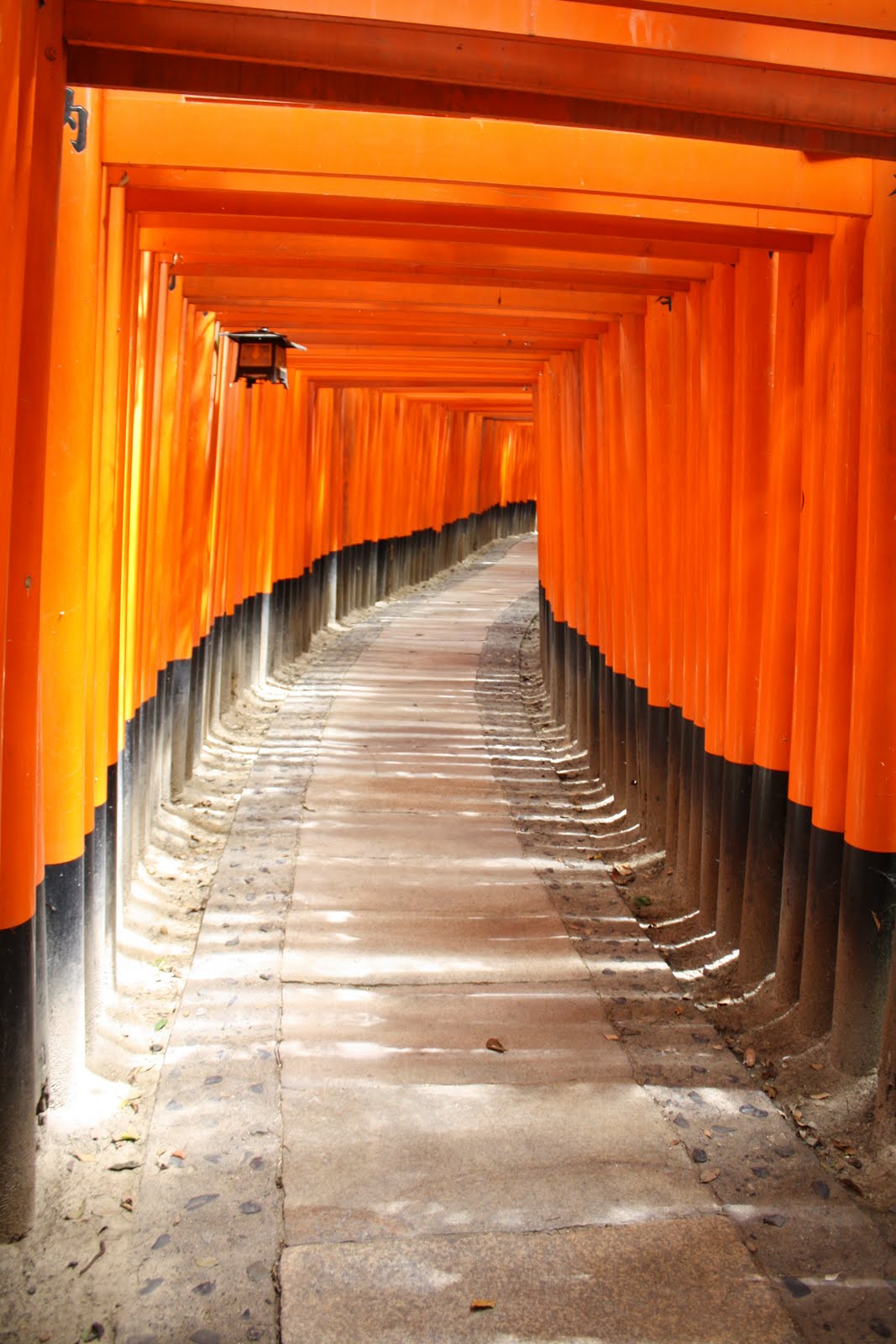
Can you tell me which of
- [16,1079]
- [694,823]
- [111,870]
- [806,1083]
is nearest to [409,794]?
[694,823]

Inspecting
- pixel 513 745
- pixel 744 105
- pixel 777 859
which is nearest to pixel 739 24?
pixel 744 105

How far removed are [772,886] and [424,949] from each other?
5.20 feet

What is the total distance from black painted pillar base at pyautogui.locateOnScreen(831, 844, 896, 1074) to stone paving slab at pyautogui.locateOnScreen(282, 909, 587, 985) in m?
1.33

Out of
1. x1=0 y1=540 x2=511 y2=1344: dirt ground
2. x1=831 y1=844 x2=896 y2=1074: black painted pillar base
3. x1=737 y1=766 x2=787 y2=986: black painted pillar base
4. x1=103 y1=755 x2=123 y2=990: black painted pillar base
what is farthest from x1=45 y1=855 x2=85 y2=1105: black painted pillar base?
x1=737 y1=766 x2=787 y2=986: black painted pillar base

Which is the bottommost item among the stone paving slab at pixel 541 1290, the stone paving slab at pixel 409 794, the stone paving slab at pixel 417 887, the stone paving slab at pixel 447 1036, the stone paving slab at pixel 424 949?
the stone paving slab at pixel 541 1290

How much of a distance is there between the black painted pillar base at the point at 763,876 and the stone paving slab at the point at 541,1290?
1.99 metres

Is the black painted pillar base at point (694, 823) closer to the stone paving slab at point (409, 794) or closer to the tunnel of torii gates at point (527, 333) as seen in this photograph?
the tunnel of torii gates at point (527, 333)

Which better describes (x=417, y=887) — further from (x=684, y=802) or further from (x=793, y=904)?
(x=793, y=904)

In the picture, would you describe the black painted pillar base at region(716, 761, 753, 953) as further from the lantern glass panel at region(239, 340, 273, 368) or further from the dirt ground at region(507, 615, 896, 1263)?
the lantern glass panel at region(239, 340, 273, 368)

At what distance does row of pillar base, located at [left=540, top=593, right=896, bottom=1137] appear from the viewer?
4.50 m

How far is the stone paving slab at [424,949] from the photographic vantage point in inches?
221

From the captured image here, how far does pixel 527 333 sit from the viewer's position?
31.3ft

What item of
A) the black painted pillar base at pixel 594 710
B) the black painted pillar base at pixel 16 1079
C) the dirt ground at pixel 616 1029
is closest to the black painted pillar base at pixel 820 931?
the dirt ground at pixel 616 1029

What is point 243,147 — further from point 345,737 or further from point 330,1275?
point 345,737
